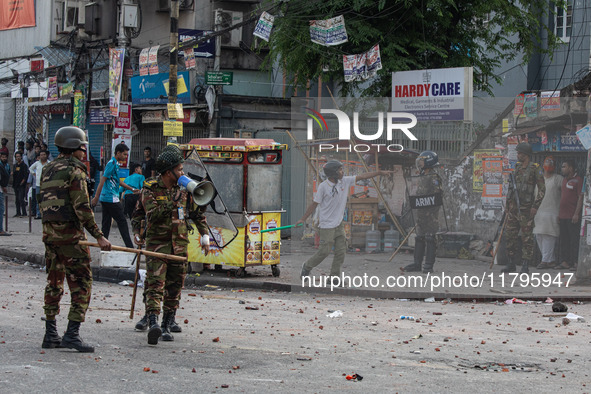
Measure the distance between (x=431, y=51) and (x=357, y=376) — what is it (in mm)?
12612

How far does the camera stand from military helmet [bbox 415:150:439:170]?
12.0 m

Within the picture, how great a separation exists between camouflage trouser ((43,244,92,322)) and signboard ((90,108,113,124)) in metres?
18.3

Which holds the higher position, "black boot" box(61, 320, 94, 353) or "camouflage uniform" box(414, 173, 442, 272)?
"camouflage uniform" box(414, 173, 442, 272)

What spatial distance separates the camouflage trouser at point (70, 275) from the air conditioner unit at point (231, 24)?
2051cm

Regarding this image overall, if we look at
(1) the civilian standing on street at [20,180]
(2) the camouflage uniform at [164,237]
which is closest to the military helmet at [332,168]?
(2) the camouflage uniform at [164,237]

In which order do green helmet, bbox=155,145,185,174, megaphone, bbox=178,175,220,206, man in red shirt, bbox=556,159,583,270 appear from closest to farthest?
megaphone, bbox=178,175,220,206
green helmet, bbox=155,145,185,174
man in red shirt, bbox=556,159,583,270

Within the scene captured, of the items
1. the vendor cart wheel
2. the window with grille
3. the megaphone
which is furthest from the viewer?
the window with grille

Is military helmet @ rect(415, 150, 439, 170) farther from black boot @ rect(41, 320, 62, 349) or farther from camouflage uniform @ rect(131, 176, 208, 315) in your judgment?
black boot @ rect(41, 320, 62, 349)

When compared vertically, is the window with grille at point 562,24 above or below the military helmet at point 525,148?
above

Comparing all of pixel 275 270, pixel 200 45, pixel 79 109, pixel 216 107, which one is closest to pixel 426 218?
pixel 275 270

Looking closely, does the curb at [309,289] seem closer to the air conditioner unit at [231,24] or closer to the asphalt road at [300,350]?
the asphalt road at [300,350]

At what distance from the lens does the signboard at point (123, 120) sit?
19.0 metres

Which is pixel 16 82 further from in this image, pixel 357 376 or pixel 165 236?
pixel 357 376

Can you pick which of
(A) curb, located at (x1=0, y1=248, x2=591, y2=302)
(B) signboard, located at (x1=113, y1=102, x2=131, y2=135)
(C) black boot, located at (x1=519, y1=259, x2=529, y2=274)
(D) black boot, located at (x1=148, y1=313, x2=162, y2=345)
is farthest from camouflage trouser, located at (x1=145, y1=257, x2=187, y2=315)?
(B) signboard, located at (x1=113, y1=102, x2=131, y2=135)
